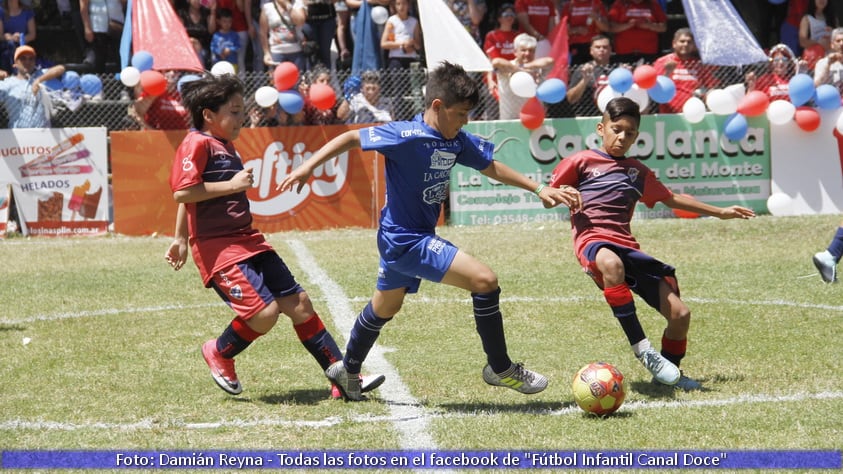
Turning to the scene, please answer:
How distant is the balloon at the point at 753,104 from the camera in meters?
14.6

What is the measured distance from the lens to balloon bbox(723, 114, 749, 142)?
47.9ft

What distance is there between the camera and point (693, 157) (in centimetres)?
1482

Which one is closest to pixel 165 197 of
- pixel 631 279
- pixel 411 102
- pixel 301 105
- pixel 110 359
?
pixel 301 105

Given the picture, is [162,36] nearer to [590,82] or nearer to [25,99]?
[25,99]

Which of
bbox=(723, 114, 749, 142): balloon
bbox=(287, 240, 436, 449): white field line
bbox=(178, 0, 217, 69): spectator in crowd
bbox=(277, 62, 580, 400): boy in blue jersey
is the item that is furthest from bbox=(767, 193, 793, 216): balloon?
bbox=(277, 62, 580, 400): boy in blue jersey

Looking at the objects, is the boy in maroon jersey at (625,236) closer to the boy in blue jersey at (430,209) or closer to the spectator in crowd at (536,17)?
the boy in blue jersey at (430,209)

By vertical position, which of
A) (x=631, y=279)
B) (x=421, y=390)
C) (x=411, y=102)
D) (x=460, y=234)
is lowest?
(x=460, y=234)

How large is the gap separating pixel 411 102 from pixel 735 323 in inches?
294

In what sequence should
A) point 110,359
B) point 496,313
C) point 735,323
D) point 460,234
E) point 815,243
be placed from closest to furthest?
point 496,313, point 110,359, point 735,323, point 815,243, point 460,234

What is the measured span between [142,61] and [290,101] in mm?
2031

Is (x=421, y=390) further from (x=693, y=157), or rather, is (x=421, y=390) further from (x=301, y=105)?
(x=693, y=157)

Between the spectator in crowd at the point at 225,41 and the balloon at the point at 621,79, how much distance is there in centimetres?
544

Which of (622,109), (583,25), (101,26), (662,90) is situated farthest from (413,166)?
(101,26)

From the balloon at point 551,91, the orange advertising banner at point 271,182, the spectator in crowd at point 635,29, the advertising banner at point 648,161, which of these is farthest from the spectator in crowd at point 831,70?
the orange advertising banner at point 271,182
